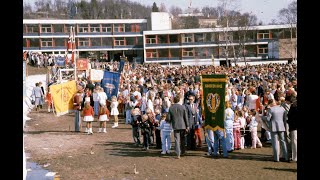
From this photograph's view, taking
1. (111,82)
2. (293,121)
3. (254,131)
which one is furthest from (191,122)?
(111,82)

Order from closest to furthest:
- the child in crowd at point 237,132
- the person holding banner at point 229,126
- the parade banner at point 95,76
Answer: the person holding banner at point 229,126 < the child in crowd at point 237,132 < the parade banner at point 95,76

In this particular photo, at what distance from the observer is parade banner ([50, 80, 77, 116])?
756 inches

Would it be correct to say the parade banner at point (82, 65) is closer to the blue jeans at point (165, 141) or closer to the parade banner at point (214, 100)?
the blue jeans at point (165, 141)

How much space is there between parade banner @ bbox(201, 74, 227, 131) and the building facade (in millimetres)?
64931

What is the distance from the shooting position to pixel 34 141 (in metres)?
17.7

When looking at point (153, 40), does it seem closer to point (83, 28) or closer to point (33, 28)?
point (83, 28)

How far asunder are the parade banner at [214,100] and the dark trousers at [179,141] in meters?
0.80

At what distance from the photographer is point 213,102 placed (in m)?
13.4

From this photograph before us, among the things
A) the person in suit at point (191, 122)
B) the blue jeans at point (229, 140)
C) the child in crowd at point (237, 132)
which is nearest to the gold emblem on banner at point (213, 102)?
the person in suit at point (191, 122)

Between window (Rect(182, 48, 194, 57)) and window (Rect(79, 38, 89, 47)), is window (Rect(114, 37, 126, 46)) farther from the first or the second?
window (Rect(182, 48, 194, 57))

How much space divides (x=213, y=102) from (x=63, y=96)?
27.6 feet

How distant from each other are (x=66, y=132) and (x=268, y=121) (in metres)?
10.1

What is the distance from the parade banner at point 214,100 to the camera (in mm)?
13133
